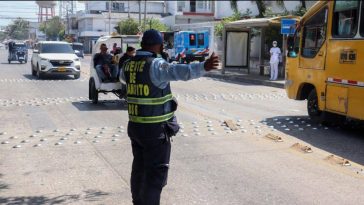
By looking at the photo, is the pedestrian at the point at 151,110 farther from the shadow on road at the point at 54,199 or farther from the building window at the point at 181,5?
the building window at the point at 181,5

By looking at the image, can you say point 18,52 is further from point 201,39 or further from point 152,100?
point 152,100

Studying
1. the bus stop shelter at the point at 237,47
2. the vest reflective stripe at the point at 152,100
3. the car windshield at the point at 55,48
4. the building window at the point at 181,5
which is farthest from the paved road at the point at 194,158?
the building window at the point at 181,5

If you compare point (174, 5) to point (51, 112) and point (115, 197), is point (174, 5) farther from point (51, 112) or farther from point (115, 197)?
point (115, 197)

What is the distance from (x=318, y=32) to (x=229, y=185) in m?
5.74

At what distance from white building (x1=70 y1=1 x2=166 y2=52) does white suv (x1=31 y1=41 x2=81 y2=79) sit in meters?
46.5

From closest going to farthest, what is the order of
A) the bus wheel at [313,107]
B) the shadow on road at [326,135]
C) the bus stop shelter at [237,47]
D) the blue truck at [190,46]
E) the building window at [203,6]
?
the shadow on road at [326,135], the bus wheel at [313,107], the bus stop shelter at [237,47], the blue truck at [190,46], the building window at [203,6]

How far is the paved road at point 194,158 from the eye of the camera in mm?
5566

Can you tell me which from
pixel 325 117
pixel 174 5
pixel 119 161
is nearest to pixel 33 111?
pixel 119 161

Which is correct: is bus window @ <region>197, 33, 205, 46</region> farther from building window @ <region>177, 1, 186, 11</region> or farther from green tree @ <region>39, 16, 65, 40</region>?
green tree @ <region>39, 16, 65, 40</region>

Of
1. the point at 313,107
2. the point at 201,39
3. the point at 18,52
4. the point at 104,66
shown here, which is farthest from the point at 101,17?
the point at 313,107

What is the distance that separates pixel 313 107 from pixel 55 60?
15.0m

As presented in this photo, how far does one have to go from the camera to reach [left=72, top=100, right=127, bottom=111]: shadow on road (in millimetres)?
12941

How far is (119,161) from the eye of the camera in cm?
711

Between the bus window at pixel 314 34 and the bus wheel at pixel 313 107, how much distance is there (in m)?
0.87
